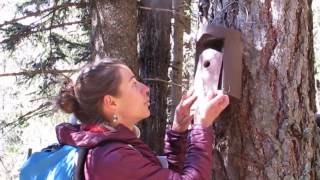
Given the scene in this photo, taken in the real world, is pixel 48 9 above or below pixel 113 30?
above

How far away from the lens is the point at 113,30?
189 inches

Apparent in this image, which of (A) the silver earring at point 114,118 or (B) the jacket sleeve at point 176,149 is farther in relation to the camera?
(B) the jacket sleeve at point 176,149

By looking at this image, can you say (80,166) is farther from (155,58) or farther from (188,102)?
(155,58)

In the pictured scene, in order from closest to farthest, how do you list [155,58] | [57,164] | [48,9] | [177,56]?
[57,164] → [48,9] → [155,58] → [177,56]

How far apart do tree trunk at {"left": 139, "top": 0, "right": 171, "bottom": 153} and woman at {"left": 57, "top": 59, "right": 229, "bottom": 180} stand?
360cm

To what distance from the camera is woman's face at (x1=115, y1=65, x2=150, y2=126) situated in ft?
6.13

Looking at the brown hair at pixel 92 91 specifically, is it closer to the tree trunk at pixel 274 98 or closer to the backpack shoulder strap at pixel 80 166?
the backpack shoulder strap at pixel 80 166

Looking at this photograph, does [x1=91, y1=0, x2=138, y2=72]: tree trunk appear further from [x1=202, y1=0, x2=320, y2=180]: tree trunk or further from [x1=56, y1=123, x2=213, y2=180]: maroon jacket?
[x1=56, y1=123, x2=213, y2=180]: maroon jacket

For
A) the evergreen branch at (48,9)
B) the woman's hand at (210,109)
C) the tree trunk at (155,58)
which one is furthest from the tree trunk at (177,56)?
the woman's hand at (210,109)

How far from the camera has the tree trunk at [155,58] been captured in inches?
219

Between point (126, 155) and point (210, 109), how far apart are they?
371mm

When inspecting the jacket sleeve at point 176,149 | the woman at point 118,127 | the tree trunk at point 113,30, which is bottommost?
the jacket sleeve at point 176,149

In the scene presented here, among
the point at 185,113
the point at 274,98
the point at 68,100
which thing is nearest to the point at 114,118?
the point at 68,100

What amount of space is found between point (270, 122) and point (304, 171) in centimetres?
22
